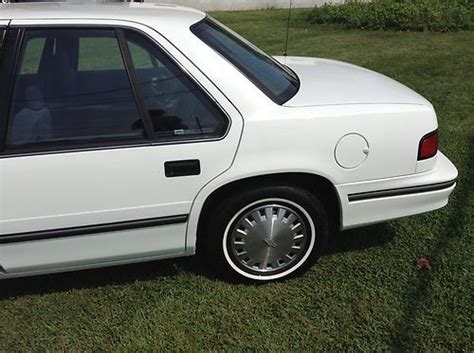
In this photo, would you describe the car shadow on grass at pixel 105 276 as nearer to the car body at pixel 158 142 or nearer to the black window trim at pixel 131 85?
the car body at pixel 158 142

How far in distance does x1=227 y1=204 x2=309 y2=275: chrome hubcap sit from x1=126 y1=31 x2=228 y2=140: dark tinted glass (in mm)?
530

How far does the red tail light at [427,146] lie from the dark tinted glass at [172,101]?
1.09m

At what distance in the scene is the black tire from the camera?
8.82 ft

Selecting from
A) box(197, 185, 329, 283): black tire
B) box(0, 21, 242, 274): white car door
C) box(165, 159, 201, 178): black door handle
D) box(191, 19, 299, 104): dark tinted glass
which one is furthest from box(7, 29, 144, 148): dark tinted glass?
box(197, 185, 329, 283): black tire

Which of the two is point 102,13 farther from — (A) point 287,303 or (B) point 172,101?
(A) point 287,303

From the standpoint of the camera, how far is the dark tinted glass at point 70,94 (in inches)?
94.9

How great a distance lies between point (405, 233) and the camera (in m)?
3.46

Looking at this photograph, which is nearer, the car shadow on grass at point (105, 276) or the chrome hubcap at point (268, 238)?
the chrome hubcap at point (268, 238)

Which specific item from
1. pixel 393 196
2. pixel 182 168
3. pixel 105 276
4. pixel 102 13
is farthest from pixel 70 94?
pixel 393 196

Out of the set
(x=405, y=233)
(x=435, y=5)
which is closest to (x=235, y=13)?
(x=435, y=5)

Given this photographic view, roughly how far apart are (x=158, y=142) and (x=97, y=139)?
287 millimetres

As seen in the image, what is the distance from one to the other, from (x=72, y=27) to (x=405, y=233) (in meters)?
2.42

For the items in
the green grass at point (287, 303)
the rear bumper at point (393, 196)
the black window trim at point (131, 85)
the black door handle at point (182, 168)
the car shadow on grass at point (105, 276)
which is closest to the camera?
the black window trim at point (131, 85)

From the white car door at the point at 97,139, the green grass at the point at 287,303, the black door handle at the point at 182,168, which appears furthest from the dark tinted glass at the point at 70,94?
the green grass at the point at 287,303
